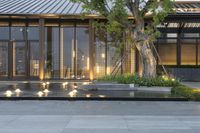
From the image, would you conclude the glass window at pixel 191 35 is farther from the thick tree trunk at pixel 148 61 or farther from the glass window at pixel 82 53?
the thick tree trunk at pixel 148 61

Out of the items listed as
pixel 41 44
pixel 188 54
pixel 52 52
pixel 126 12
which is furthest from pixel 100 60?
pixel 126 12

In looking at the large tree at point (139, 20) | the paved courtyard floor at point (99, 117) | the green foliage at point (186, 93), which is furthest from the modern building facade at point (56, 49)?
the paved courtyard floor at point (99, 117)

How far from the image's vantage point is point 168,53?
3738cm

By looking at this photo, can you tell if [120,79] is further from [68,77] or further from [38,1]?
[38,1]

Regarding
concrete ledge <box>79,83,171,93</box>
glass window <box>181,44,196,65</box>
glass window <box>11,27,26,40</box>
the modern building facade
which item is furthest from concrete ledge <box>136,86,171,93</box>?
glass window <box>181,44,196,65</box>

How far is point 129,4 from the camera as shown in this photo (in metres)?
25.8

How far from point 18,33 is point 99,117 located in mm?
21744

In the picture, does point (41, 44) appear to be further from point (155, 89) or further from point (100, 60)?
point (155, 89)

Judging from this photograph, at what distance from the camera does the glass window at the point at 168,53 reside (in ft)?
122

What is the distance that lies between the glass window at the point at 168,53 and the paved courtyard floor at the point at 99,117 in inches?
731

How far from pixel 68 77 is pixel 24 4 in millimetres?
6643

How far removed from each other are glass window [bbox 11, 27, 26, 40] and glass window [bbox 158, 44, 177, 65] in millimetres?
10564

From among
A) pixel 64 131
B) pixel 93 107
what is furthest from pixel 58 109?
pixel 64 131

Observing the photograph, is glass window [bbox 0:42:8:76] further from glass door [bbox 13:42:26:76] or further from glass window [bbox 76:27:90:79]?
glass window [bbox 76:27:90:79]
